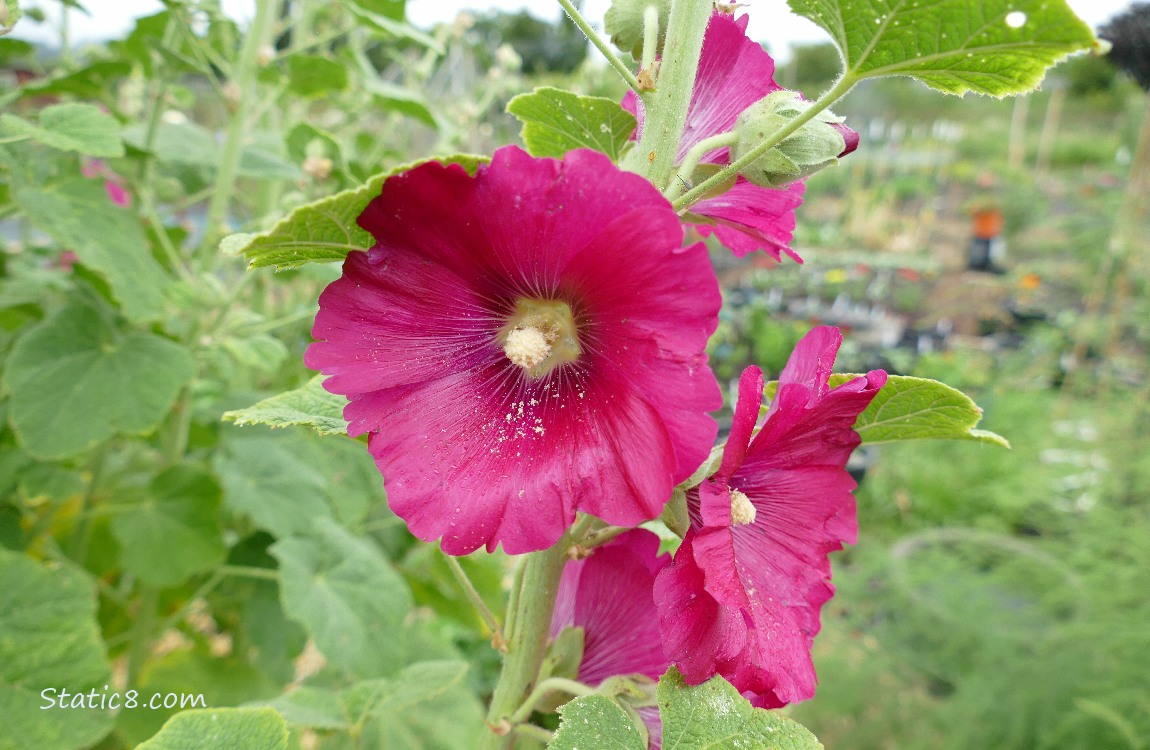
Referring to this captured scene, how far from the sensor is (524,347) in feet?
1.63

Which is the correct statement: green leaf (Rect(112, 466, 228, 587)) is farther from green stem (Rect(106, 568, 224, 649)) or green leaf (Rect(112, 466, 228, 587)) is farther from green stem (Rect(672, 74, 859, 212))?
green stem (Rect(672, 74, 859, 212))

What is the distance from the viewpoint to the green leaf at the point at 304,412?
533 mm

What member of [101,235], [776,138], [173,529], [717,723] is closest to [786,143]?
[776,138]

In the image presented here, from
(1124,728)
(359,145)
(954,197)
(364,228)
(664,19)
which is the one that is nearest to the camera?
(364,228)

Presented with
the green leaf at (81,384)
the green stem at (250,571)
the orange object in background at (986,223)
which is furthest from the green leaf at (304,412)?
the orange object in background at (986,223)

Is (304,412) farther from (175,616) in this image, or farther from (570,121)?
(175,616)

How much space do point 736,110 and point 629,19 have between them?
0.10 meters

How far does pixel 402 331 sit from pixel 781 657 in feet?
1.01

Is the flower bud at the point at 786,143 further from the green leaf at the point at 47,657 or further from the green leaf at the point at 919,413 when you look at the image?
the green leaf at the point at 47,657

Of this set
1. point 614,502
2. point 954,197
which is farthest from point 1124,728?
point 954,197

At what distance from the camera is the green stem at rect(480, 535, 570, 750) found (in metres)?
0.58

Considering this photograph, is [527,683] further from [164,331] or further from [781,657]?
[164,331]

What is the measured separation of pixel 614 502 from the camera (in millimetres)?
444

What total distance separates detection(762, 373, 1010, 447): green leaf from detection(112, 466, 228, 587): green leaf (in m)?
0.96
